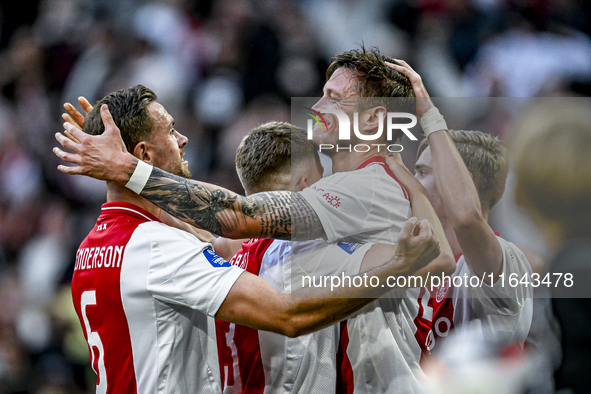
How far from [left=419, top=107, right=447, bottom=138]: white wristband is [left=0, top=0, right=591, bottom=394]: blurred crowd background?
1.70 meters

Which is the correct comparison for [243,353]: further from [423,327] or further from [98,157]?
[98,157]

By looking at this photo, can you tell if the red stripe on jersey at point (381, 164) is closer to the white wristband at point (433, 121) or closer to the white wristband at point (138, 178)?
the white wristband at point (433, 121)

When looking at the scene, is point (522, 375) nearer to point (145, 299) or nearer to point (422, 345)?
point (422, 345)

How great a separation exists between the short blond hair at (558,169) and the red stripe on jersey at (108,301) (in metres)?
1.84

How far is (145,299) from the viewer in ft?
7.46

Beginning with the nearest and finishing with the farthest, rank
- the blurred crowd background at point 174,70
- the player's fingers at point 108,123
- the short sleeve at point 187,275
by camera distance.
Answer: the short sleeve at point 187,275 < the player's fingers at point 108,123 < the blurred crowd background at point 174,70

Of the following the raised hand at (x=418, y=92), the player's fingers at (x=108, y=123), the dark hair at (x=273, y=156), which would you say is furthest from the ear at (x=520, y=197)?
the player's fingers at (x=108, y=123)

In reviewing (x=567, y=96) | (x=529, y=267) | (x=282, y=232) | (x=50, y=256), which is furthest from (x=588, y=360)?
(x=50, y=256)

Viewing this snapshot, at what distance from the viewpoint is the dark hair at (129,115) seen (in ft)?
8.24

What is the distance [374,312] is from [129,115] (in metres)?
1.43

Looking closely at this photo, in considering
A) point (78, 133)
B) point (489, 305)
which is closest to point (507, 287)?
point (489, 305)

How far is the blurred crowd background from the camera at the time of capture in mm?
5074

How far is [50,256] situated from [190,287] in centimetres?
420

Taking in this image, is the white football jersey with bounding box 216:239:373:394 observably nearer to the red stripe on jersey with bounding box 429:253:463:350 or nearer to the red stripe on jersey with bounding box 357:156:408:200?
the red stripe on jersey with bounding box 357:156:408:200
